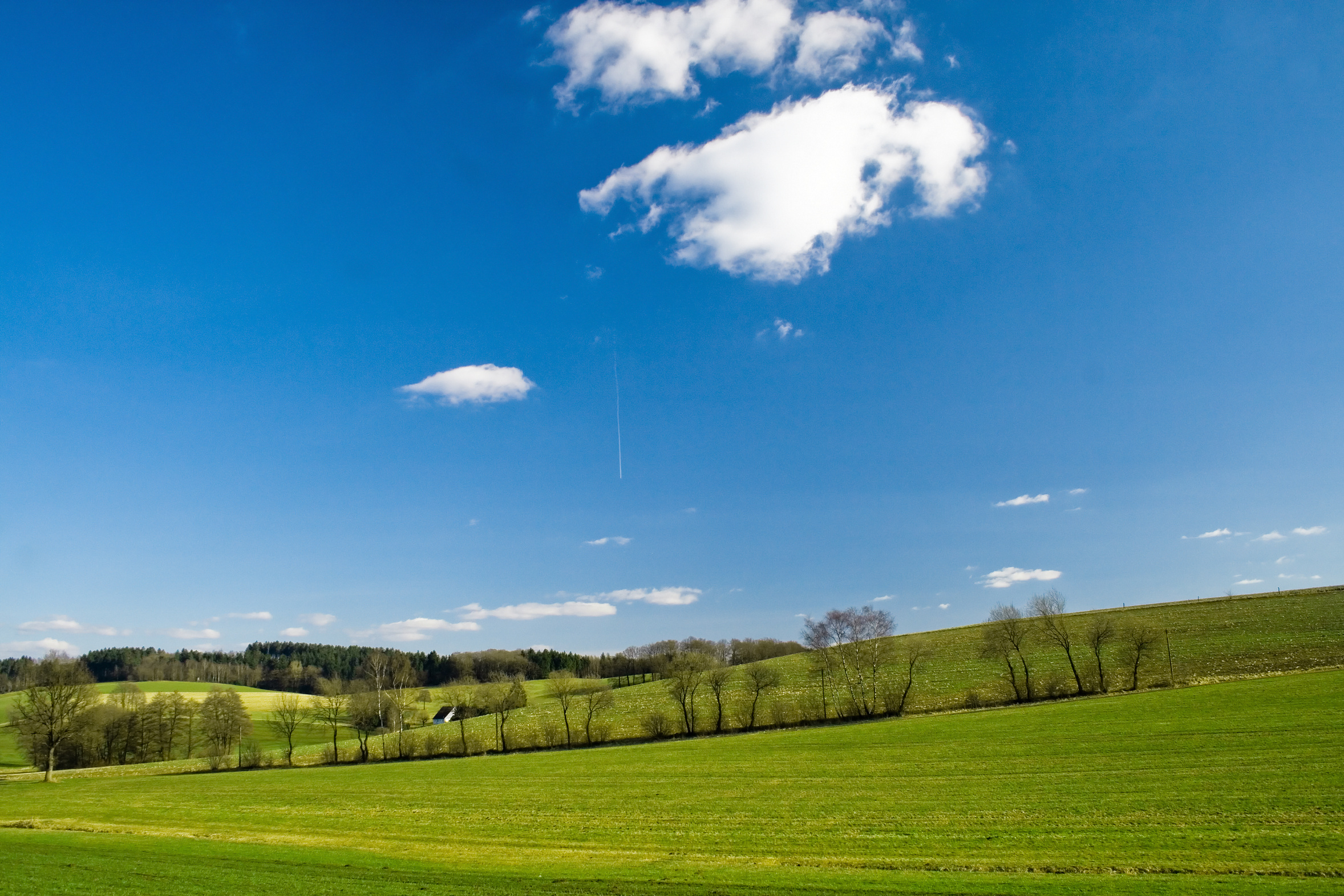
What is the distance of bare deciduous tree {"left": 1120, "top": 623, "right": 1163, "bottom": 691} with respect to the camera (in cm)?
7150

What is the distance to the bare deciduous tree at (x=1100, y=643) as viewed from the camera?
71125 millimetres

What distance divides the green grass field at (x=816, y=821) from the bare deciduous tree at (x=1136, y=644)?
1716 cm

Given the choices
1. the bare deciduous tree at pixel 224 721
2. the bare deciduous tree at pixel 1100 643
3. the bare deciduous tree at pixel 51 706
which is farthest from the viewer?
the bare deciduous tree at pixel 224 721

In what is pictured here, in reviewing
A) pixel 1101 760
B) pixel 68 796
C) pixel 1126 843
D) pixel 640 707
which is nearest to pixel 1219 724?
pixel 1101 760

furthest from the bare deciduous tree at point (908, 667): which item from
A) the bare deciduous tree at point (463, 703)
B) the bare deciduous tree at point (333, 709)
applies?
the bare deciduous tree at point (333, 709)

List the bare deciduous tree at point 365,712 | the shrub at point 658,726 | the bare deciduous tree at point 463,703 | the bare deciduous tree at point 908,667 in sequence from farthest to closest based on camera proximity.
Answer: the bare deciduous tree at point 365,712 → the bare deciduous tree at point 463,703 → the shrub at point 658,726 → the bare deciduous tree at point 908,667

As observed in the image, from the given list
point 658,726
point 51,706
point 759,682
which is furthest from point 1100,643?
point 51,706

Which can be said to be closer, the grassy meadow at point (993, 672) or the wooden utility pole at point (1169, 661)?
the wooden utility pole at point (1169, 661)

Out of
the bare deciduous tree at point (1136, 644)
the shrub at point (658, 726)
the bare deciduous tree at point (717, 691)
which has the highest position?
the bare deciduous tree at point (1136, 644)

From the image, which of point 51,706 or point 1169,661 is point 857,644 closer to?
point 1169,661

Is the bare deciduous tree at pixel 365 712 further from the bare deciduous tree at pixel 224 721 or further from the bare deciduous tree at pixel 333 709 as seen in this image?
the bare deciduous tree at pixel 224 721

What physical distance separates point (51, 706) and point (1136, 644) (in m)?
113

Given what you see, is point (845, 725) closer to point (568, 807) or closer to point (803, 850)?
point (568, 807)

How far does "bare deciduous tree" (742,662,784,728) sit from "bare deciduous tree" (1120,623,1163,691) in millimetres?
39188
